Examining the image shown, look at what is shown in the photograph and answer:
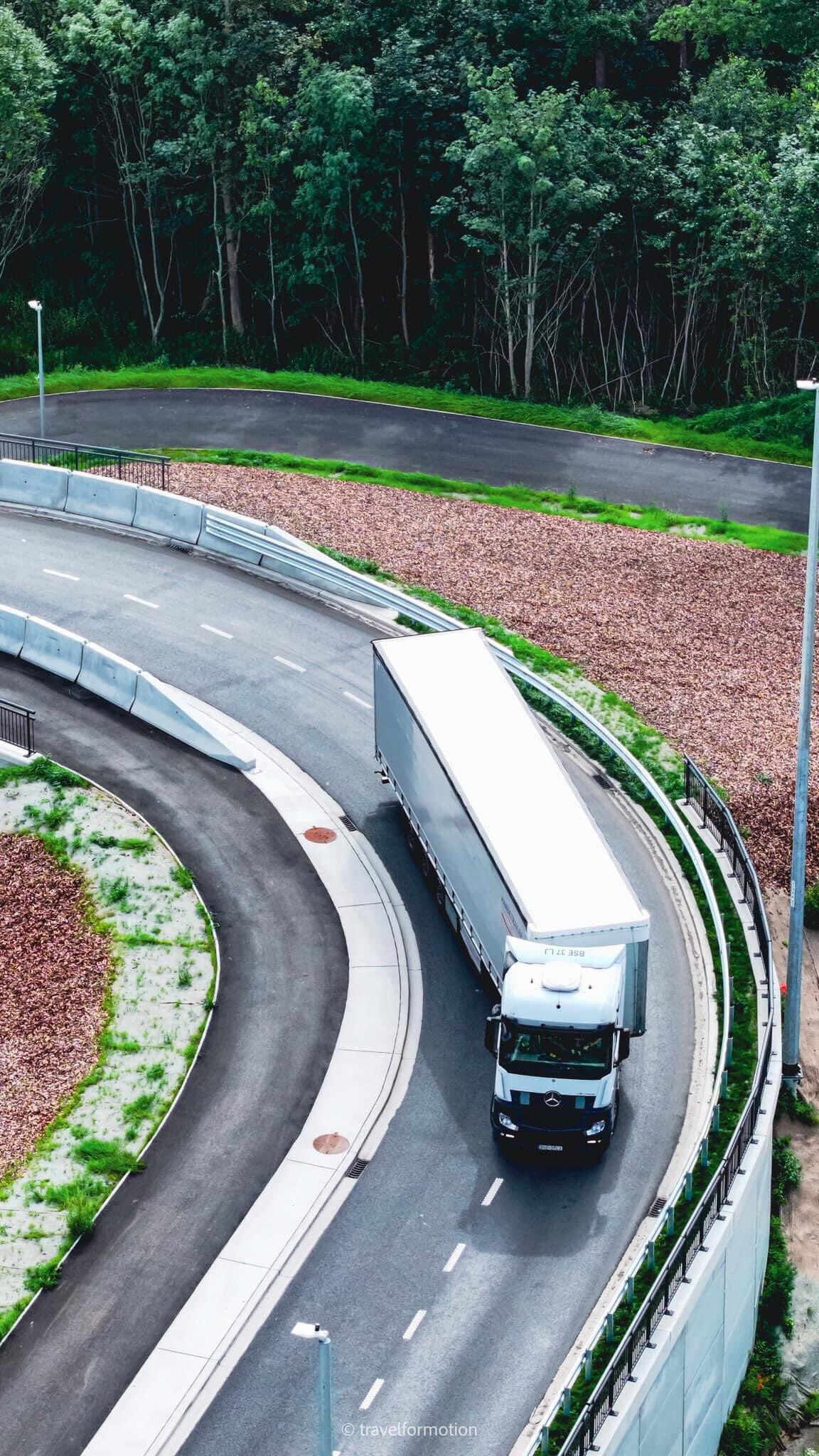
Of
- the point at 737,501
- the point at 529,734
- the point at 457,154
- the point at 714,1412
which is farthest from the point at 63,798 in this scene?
the point at 457,154

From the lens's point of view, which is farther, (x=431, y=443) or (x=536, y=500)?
(x=431, y=443)

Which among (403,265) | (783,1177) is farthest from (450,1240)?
(403,265)

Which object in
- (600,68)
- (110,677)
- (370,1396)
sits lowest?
(370,1396)

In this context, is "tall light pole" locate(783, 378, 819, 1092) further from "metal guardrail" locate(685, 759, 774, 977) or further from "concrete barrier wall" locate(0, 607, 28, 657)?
"concrete barrier wall" locate(0, 607, 28, 657)

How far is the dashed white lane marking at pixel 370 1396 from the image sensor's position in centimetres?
2194

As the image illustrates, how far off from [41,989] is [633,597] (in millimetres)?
21488

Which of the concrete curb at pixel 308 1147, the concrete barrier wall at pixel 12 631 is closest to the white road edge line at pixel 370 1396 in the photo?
the concrete curb at pixel 308 1147

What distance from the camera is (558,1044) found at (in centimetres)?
2525

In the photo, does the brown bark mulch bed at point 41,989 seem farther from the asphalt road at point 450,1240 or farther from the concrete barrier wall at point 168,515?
the concrete barrier wall at point 168,515

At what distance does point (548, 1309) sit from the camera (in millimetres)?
23562

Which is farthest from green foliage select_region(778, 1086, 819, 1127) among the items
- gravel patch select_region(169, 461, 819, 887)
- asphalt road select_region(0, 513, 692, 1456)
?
gravel patch select_region(169, 461, 819, 887)

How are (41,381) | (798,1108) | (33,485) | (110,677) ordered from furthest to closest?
1. (41,381)
2. (33,485)
3. (110,677)
4. (798,1108)

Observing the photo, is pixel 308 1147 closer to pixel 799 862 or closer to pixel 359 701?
pixel 799 862

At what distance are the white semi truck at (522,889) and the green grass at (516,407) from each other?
26.5 meters
